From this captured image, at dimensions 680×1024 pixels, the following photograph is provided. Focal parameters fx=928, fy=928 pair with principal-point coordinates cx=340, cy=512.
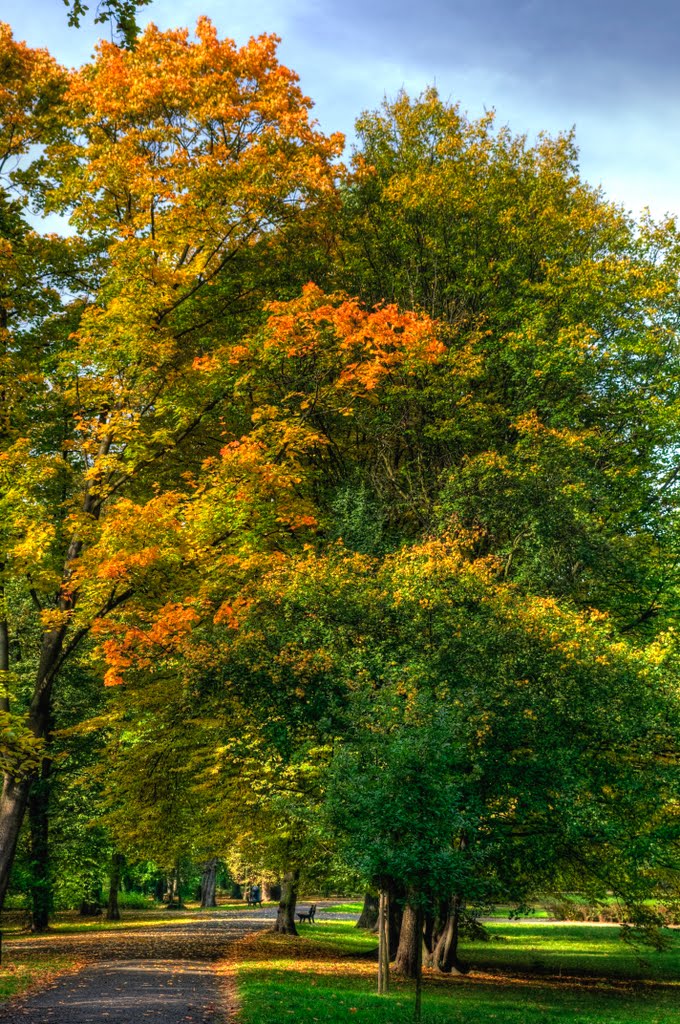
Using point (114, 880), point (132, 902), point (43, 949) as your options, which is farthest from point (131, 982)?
point (132, 902)

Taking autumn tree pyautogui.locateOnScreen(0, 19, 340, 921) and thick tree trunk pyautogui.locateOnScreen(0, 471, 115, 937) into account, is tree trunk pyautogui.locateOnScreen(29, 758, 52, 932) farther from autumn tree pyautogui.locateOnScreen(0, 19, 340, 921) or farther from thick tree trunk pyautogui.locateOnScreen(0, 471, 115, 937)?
autumn tree pyautogui.locateOnScreen(0, 19, 340, 921)

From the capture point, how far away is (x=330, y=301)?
21.5 meters

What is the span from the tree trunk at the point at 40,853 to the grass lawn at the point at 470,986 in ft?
25.1

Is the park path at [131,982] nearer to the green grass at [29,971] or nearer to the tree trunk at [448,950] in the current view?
the green grass at [29,971]

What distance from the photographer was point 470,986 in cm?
2014

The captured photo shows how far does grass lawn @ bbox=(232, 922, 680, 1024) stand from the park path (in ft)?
2.47

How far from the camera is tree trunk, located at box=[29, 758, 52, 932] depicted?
30.3 m

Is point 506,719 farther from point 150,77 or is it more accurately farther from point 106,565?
point 150,77

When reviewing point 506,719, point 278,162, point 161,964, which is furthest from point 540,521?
point 161,964

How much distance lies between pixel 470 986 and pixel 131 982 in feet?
26.0

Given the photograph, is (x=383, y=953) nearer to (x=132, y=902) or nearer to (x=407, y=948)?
(x=407, y=948)

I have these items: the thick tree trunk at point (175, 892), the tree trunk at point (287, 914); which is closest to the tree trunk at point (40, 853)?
the tree trunk at point (287, 914)

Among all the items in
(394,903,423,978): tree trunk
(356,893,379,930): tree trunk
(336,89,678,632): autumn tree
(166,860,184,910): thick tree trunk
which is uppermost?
(336,89,678,632): autumn tree

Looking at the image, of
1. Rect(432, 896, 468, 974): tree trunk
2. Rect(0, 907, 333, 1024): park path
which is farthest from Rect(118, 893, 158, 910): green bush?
Rect(432, 896, 468, 974): tree trunk
